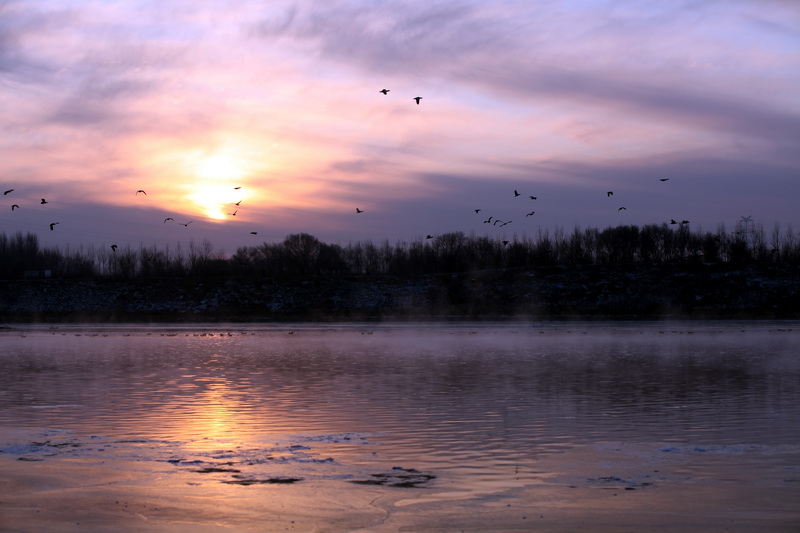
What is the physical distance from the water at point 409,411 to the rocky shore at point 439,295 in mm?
44256

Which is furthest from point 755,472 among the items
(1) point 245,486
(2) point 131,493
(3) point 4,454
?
(3) point 4,454

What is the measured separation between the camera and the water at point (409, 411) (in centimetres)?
1084

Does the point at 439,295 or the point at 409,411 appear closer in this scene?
the point at 409,411

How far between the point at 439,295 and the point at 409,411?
69.3m

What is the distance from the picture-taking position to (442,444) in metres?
11.9

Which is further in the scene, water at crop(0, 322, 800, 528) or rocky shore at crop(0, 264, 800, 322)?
rocky shore at crop(0, 264, 800, 322)

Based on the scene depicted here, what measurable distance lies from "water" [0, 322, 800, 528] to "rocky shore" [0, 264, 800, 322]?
44.3m

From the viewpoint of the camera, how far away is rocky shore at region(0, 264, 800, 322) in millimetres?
75250

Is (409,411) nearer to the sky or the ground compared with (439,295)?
nearer to the ground

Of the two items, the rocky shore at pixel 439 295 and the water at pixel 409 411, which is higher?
the rocky shore at pixel 439 295

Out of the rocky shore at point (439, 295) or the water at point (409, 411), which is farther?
the rocky shore at point (439, 295)

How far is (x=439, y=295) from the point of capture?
84.4 metres

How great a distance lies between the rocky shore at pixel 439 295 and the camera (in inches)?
2963

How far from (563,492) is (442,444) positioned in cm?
305
